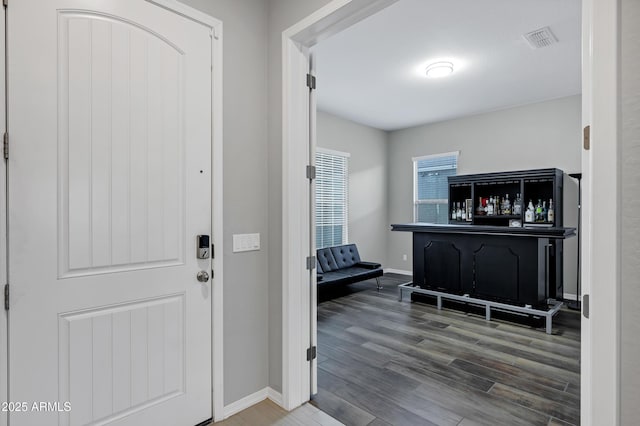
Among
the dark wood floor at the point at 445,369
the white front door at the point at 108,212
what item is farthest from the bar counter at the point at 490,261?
the white front door at the point at 108,212

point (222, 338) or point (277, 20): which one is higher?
point (277, 20)

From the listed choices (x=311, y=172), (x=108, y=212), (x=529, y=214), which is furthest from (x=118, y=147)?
(x=529, y=214)

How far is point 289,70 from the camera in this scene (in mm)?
2146

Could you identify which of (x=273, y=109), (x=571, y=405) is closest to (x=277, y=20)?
(x=273, y=109)

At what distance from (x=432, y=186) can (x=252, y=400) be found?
5341 millimetres

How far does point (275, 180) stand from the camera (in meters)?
2.24

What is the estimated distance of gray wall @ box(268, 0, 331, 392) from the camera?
2.21 metres

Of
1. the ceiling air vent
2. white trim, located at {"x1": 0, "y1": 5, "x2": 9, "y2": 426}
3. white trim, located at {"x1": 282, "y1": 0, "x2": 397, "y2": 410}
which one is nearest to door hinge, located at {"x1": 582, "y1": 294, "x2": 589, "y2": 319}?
white trim, located at {"x1": 282, "y1": 0, "x2": 397, "y2": 410}

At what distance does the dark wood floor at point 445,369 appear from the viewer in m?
2.17

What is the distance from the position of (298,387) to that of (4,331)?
1563 mm

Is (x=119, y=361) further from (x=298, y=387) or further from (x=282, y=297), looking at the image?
(x=298, y=387)

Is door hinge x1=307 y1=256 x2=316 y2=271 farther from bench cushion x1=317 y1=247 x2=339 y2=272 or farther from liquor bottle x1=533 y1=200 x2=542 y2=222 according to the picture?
liquor bottle x1=533 y1=200 x2=542 y2=222

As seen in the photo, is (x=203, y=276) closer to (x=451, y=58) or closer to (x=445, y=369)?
(x=445, y=369)

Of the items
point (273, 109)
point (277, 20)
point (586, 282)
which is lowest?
point (586, 282)
